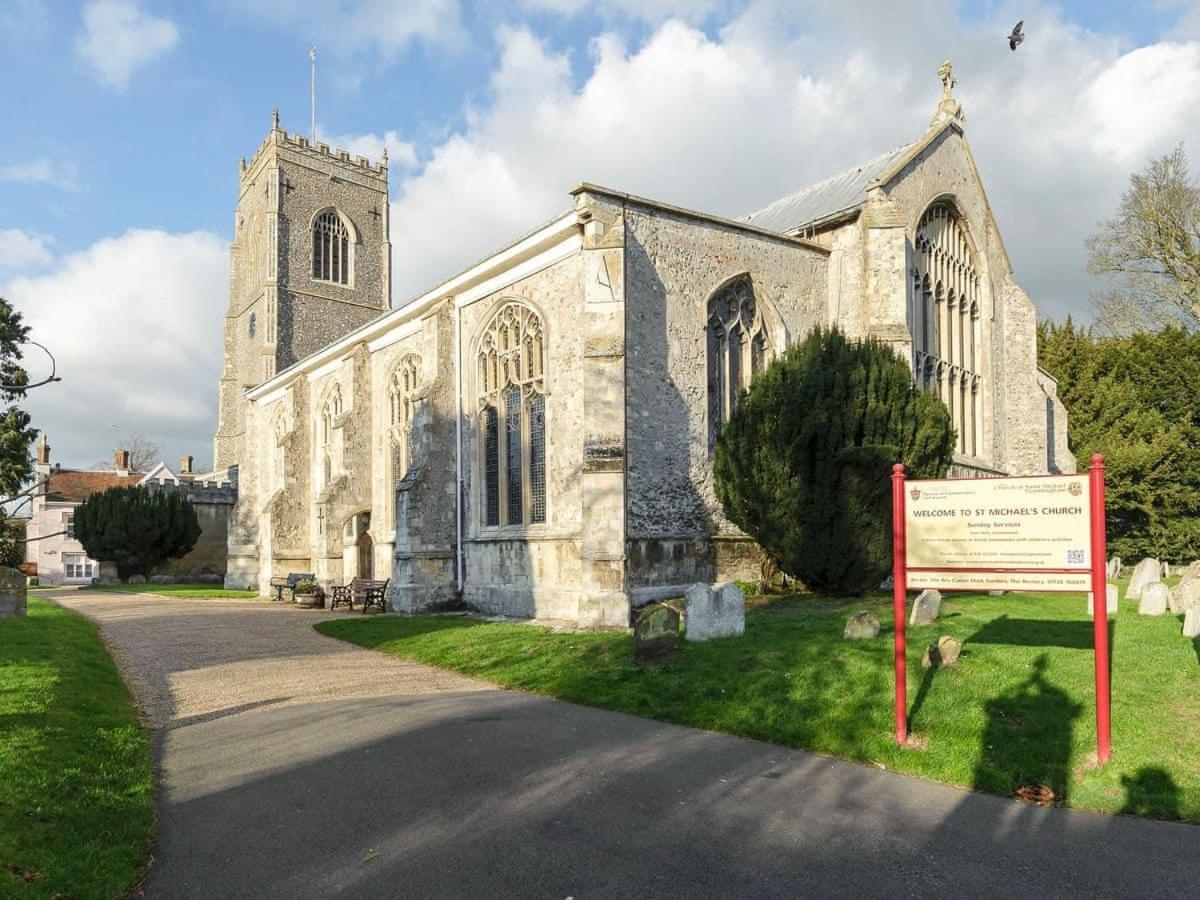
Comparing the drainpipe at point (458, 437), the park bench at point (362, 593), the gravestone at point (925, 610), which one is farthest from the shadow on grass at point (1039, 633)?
the park bench at point (362, 593)

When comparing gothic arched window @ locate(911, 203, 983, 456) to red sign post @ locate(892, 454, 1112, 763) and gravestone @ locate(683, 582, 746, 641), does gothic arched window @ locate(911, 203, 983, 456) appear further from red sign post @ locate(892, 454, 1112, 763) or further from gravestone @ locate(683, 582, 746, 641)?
red sign post @ locate(892, 454, 1112, 763)

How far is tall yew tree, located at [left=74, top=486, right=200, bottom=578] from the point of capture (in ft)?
118

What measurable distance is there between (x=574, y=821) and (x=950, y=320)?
2075cm

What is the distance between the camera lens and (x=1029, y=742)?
254 inches

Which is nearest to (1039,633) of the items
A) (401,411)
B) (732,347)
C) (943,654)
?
(943,654)

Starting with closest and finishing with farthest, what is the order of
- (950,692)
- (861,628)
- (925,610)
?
(950,692), (861,628), (925,610)

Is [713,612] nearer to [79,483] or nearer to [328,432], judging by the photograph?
[328,432]

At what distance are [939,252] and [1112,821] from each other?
19.4 meters

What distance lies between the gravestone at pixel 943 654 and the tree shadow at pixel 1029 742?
0.80 meters

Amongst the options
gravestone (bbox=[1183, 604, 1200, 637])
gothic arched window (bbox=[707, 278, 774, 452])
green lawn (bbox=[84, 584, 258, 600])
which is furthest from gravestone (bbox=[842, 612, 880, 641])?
green lawn (bbox=[84, 584, 258, 600])

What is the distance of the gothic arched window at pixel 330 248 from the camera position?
46.7m

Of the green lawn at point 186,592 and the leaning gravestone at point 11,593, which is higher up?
the leaning gravestone at point 11,593

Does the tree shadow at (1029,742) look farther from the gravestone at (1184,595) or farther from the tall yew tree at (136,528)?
the tall yew tree at (136,528)

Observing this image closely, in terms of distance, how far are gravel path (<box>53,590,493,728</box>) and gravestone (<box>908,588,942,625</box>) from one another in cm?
596
